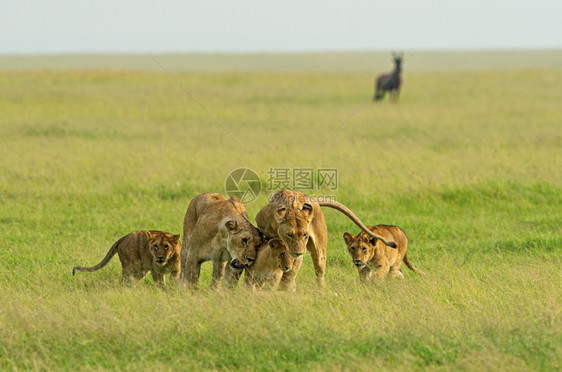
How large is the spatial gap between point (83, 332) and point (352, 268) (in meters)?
3.64

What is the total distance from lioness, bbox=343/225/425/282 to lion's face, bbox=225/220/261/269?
1.30m

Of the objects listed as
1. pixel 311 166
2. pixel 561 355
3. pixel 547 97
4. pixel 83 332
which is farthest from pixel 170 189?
pixel 547 97

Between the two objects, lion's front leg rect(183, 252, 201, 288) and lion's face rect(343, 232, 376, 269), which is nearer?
lion's front leg rect(183, 252, 201, 288)

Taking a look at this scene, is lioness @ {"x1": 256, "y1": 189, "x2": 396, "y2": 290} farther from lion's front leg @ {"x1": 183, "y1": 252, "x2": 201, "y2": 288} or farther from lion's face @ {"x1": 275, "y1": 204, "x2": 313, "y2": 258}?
lion's front leg @ {"x1": 183, "y1": 252, "x2": 201, "y2": 288}

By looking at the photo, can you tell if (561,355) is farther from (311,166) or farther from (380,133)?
(380,133)

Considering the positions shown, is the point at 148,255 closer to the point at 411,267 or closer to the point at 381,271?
the point at 381,271

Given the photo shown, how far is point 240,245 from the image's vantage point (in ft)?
24.3

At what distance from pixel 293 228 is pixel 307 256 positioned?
264 cm

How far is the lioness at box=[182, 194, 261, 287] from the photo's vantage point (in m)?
7.41

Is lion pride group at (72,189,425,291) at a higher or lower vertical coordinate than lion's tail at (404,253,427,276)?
higher

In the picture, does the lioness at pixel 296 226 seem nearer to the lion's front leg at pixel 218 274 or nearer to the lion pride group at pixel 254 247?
the lion pride group at pixel 254 247

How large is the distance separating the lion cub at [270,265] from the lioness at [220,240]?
0.10 metres
